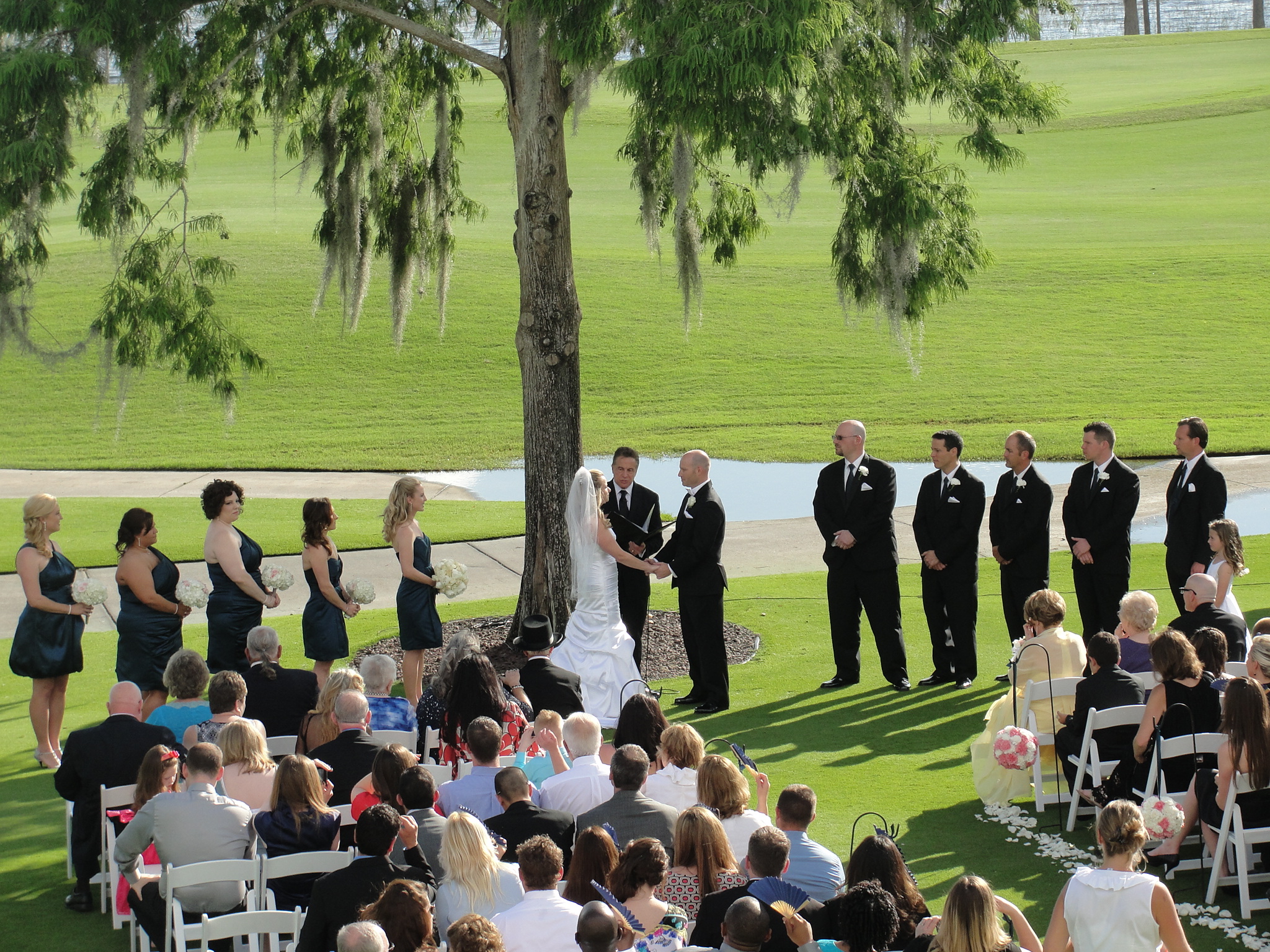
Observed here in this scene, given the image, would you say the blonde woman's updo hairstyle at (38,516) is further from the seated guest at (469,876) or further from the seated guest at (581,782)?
the seated guest at (469,876)

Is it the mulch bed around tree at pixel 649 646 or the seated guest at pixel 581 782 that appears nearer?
the seated guest at pixel 581 782

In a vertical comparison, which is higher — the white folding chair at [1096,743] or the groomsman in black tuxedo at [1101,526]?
the groomsman in black tuxedo at [1101,526]

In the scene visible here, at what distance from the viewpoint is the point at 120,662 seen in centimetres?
931

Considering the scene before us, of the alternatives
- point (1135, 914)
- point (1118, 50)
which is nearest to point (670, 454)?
point (1135, 914)

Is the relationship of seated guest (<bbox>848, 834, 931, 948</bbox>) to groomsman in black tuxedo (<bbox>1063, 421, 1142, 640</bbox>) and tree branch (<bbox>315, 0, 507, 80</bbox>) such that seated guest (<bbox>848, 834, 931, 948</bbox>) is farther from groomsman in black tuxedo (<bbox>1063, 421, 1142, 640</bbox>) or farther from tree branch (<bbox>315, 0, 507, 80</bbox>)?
tree branch (<bbox>315, 0, 507, 80</bbox>)

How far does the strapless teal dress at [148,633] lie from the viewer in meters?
9.20

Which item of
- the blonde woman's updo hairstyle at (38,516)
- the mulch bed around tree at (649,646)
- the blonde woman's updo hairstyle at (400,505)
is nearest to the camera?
the blonde woman's updo hairstyle at (38,516)

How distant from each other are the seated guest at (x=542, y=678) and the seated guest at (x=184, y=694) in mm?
1860

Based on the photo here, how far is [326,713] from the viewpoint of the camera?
7035 mm

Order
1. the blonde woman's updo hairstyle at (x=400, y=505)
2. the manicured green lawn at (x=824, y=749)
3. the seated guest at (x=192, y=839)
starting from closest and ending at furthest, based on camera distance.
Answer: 1. the seated guest at (x=192, y=839)
2. the manicured green lawn at (x=824, y=749)
3. the blonde woman's updo hairstyle at (x=400, y=505)

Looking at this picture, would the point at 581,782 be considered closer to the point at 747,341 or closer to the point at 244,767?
the point at 244,767

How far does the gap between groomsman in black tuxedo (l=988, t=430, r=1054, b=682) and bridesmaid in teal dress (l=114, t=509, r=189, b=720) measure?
20.6 feet

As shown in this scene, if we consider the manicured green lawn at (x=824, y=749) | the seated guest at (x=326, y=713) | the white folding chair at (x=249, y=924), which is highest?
the seated guest at (x=326, y=713)

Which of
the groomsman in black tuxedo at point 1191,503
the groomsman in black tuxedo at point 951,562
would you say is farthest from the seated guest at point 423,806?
the groomsman in black tuxedo at point 1191,503
